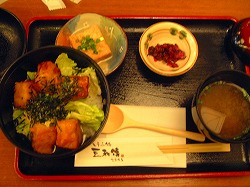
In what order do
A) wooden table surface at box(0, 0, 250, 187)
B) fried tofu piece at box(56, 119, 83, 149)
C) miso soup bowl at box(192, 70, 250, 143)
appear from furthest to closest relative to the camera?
wooden table surface at box(0, 0, 250, 187) → miso soup bowl at box(192, 70, 250, 143) → fried tofu piece at box(56, 119, 83, 149)

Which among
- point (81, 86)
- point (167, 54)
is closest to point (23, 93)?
point (81, 86)

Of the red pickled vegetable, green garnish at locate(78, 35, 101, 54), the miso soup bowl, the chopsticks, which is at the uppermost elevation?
green garnish at locate(78, 35, 101, 54)

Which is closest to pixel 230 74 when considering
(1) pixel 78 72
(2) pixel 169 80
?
(2) pixel 169 80

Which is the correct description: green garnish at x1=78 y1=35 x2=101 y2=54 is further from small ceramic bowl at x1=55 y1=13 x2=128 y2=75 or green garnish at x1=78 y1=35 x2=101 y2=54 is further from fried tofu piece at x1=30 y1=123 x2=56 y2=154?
fried tofu piece at x1=30 y1=123 x2=56 y2=154

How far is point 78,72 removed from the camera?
149cm

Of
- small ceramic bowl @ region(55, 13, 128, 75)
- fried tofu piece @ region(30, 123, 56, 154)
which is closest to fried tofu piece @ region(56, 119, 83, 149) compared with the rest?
fried tofu piece @ region(30, 123, 56, 154)

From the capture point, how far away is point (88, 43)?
1.77 meters

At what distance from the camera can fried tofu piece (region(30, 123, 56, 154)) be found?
4.41ft

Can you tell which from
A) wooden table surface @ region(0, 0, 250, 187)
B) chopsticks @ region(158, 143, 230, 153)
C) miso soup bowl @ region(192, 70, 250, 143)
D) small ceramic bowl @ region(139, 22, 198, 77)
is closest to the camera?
miso soup bowl @ region(192, 70, 250, 143)

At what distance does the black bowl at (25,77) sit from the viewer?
4.47 feet

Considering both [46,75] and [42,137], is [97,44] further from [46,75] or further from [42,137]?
[42,137]

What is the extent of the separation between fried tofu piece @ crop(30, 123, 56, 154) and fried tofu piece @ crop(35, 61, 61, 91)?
208 mm

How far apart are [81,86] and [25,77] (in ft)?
1.10

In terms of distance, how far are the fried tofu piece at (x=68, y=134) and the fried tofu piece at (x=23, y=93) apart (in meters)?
0.20
